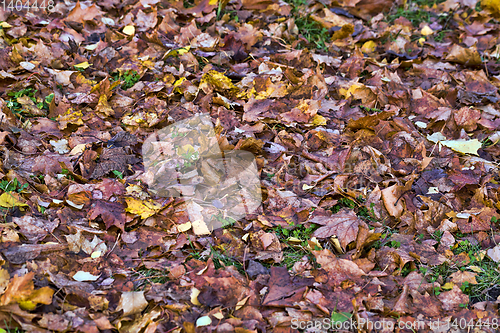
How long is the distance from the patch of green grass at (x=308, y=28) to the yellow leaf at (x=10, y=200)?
2.54 m

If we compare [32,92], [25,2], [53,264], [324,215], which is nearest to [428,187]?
[324,215]

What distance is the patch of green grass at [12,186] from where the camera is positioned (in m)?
2.16

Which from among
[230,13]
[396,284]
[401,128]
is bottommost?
[396,284]

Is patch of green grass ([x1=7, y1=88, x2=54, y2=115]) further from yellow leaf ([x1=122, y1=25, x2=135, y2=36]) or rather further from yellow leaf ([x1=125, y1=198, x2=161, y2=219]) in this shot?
yellow leaf ([x1=125, y1=198, x2=161, y2=219])

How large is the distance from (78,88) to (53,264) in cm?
152

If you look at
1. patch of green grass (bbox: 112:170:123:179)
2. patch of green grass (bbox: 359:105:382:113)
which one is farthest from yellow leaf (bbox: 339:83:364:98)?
patch of green grass (bbox: 112:170:123:179)

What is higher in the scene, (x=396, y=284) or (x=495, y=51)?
(x=495, y=51)

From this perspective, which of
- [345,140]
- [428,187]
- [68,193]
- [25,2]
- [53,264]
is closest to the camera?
[53,264]

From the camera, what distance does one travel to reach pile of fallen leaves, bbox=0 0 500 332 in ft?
5.99

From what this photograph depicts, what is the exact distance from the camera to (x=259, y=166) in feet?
8.19

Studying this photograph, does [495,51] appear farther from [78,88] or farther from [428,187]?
[78,88]

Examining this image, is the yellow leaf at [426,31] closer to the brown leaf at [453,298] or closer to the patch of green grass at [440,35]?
the patch of green grass at [440,35]

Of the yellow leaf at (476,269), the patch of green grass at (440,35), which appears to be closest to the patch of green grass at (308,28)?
the patch of green grass at (440,35)

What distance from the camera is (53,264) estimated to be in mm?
1895
